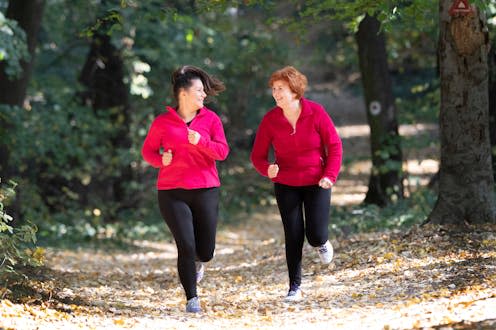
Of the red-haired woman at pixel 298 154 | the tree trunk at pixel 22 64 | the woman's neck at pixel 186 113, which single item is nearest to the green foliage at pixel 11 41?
the tree trunk at pixel 22 64

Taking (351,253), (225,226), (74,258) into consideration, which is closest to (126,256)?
(74,258)

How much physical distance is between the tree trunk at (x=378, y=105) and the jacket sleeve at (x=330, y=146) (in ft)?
22.6

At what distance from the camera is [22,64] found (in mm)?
13398

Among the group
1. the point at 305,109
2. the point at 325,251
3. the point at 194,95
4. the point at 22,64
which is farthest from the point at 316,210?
the point at 22,64

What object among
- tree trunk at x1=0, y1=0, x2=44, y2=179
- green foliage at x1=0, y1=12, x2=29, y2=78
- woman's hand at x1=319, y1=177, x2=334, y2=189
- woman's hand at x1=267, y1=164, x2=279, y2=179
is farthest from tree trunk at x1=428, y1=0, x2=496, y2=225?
tree trunk at x1=0, y1=0, x2=44, y2=179

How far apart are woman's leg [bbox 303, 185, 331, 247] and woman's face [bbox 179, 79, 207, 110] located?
3.67 ft

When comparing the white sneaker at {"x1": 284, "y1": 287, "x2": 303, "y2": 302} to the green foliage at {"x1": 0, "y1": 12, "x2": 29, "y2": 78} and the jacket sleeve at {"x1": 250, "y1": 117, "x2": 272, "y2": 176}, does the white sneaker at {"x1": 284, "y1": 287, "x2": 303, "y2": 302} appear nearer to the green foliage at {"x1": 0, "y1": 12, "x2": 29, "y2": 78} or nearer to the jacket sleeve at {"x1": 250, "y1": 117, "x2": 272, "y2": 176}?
the jacket sleeve at {"x1": 250, "y1": 117, "x2": 272, "y2": 176}

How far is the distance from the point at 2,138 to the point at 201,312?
5894 millimetres

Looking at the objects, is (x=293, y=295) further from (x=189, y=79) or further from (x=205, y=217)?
(x=189, y=79)

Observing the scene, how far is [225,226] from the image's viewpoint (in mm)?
17500

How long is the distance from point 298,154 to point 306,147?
0.28 feet

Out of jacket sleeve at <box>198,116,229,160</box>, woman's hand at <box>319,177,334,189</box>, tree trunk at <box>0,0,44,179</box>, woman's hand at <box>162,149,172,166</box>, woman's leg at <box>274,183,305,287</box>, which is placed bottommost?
woman's leg at <box>274,183,305,287</box>

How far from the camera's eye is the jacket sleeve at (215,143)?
22.9 feet

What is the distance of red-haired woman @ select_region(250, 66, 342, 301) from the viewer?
723cm
